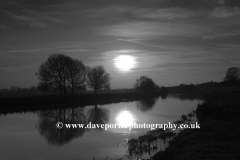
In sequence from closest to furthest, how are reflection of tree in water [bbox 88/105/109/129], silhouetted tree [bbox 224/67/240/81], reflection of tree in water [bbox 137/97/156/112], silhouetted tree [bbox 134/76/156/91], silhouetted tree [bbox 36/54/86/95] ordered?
1. reflection of tree in water [bbox 88/105/109/129]
2. reflection of tree in water [bbox 137/97/156/112]
3. silhouetted tree [bbox 36/54/86/95]
4. silhouetted tree [bbox 224/67/240/81]
5. silhouetted tree [bbox 134/76/156/91]

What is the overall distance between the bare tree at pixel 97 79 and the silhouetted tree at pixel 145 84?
32.6 m

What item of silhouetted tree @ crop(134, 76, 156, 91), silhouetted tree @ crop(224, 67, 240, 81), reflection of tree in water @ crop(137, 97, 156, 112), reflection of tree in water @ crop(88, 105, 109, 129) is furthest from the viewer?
silhouetted tree @ crop(134, 76, 156, 91)

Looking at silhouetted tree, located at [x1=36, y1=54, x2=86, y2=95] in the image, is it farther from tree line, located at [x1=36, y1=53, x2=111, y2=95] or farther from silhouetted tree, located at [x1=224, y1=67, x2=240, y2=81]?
silhouetted tree, located at [x1=224, y1=67, x2=240, y2=81]

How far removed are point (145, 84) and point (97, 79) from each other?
123ft

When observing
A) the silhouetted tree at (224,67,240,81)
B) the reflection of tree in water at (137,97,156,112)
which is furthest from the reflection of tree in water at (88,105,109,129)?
the silhouetted tree at (224,67,240,81)

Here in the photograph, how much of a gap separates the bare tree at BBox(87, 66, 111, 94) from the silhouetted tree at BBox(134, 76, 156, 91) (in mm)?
32638

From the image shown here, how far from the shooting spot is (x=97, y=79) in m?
68.1

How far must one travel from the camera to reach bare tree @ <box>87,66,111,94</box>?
67500 mm

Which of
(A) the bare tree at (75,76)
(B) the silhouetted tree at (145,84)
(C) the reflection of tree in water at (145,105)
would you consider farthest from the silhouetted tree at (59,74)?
(B) the silhouetted tree at (145,84)

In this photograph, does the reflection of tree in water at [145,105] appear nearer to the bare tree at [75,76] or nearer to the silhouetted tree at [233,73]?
the bare tree at [75,76]

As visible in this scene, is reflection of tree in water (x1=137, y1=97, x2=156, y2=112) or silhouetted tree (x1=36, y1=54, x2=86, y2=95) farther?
silhouetted tree (x1=36, y1=54, x2=86, y2=95)

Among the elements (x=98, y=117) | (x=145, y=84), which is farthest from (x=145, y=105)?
(x=145, y=84)

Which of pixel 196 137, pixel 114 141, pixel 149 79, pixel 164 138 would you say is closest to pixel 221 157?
pixel 196 137

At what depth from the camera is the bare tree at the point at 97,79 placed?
67500 mm
